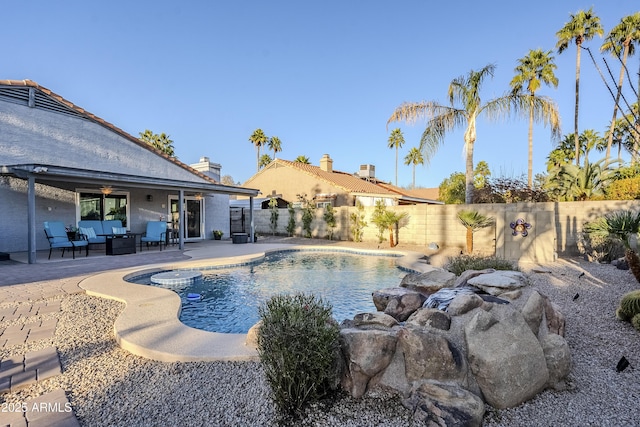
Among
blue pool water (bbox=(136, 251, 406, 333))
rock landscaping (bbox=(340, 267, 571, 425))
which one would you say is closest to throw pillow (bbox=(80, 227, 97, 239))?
blue pool water (bbox=(136, 251, 406, 333))

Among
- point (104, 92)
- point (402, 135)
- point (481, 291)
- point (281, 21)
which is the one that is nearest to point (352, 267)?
point (481, 291)

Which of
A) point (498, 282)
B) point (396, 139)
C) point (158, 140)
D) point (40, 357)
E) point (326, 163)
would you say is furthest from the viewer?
point (396, 139)

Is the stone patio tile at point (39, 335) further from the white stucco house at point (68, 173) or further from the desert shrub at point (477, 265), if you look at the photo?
the desert shrub at point (477, 265)

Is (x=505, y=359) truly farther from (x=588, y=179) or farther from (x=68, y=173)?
(x=588, y=179)

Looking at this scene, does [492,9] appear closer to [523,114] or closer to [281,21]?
[523,114]

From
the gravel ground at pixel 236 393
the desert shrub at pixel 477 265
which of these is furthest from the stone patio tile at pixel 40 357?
the desert shrub at pixel 477 265

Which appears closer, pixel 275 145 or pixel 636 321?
pixel 636 321

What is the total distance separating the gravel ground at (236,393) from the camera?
2.82 meters

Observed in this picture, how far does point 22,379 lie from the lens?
11.1ft

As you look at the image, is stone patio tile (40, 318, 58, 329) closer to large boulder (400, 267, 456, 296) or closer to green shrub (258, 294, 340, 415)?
green shrub (258, 294, 340, 415)

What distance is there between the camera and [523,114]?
46.1 ft

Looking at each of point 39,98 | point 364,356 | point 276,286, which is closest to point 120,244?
point 39,98

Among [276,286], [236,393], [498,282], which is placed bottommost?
[276,286]

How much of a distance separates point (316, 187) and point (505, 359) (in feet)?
73.3
